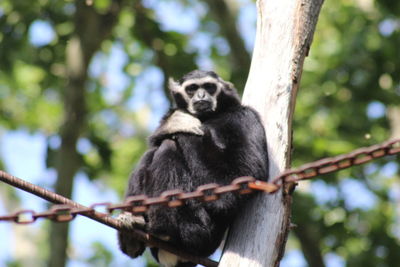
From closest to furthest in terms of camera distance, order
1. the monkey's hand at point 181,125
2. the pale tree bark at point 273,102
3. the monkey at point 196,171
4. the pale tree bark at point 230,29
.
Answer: the pale tree bark at point 273,102 → the monkey at point 196,171 → the monkey's hand at point 181,125 → the pale tree bark at point 230,29

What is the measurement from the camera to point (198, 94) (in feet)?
25.6

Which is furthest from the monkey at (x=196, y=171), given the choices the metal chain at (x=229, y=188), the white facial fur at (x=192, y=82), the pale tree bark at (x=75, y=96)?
the pale tree bark at (x=75, y=96)

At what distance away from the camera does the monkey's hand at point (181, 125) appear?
664 centimetres

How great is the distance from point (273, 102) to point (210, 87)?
2117 millimetres

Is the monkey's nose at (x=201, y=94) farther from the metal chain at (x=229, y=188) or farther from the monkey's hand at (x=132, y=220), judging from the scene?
the metal chain at (x=229, y=188)

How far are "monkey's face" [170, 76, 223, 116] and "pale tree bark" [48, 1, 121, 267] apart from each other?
347cm

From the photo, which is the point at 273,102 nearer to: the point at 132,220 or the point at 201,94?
the point at 201,94

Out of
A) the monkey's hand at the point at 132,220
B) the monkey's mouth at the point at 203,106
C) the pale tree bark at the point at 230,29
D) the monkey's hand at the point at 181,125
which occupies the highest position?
the pale tree bark at the point at 230,29

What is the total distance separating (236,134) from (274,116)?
1.69 ft

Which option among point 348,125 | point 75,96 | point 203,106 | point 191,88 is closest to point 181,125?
point 203,106

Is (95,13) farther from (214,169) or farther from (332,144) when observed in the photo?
(214,169)

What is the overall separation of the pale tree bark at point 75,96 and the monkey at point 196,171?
4.27 metres

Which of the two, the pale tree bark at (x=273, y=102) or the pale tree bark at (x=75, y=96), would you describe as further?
the pale tree bark at (x=75, y=96)

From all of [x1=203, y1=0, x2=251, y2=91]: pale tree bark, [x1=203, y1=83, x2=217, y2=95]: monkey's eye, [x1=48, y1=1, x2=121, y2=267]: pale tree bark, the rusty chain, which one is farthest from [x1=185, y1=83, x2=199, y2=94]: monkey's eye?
[x1=203, y1=0, x2=251, y2=91]: pale tree bark
